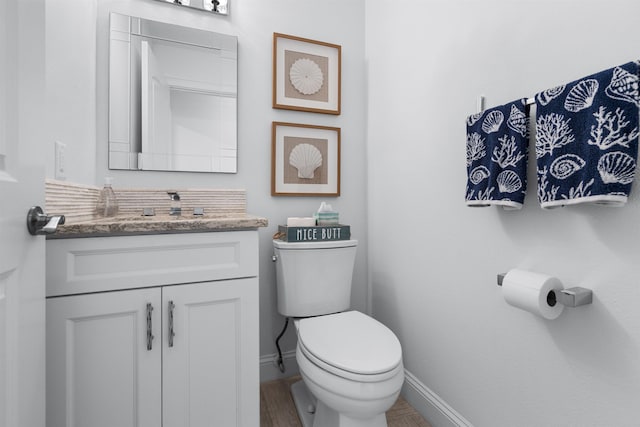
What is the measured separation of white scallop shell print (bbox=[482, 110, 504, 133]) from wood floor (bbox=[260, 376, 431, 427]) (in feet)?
4.09

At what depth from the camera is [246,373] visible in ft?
3.68

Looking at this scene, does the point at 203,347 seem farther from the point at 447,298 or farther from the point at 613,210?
the point at 613,210

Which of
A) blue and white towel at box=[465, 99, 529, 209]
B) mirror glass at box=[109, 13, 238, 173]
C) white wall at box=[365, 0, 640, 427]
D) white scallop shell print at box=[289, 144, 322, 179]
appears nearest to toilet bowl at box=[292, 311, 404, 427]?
white wall at box=[365, 0, 640, 427]

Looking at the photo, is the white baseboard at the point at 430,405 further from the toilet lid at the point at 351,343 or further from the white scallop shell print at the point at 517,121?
the white scallop shell print at the point at 517,121

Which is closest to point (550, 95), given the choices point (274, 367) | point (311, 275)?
point (311, 275)

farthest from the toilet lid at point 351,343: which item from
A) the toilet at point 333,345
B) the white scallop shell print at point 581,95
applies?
the white scallop shell print at point 581,95

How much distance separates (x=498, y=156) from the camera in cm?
98

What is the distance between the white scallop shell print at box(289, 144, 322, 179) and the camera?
69.7 inches

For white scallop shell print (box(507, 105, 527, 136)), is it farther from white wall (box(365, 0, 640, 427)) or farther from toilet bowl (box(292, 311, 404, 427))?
toilet bowl (box(292, 311, 404, 427))

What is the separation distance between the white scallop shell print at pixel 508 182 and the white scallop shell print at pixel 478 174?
0.15 ft

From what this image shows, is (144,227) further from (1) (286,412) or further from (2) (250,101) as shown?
(1) (286,412)

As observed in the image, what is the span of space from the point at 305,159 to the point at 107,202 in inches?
37.7

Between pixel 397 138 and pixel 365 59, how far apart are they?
0.63 metres

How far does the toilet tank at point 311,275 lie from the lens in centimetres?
149
